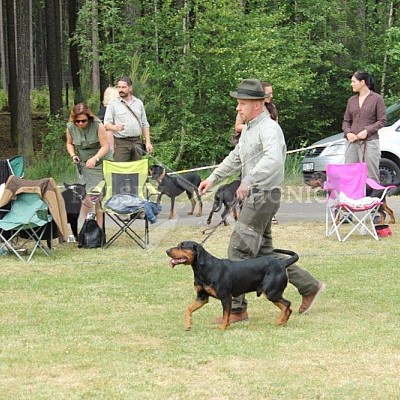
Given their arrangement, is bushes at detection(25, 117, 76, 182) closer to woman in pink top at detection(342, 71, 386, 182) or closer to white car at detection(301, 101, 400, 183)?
white car at detection(301, 101, 400, 183)

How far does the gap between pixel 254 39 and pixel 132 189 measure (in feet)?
28.2

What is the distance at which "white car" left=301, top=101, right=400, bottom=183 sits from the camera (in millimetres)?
15336

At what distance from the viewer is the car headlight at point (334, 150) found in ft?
52.0

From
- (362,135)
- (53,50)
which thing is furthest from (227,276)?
(53,50)

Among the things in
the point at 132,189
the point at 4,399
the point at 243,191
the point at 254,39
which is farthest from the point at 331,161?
the point at 4,399

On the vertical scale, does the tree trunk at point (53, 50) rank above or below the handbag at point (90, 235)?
above

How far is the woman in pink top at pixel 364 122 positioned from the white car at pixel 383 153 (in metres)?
3.11

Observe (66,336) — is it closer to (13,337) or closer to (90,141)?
Answer: (13,337)

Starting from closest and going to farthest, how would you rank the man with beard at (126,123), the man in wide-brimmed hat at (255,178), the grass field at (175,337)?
the grass field at (175,337) < the man in wide-brimmed hat at (255,178) < the man with beard at (126,123)

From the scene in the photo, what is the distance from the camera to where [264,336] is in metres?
6.63

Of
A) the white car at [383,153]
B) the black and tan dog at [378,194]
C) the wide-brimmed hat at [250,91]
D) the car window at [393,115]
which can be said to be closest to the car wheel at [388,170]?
the white car at [383,153]

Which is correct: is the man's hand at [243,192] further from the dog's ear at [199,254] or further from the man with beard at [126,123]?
the man with beard at [126,123]

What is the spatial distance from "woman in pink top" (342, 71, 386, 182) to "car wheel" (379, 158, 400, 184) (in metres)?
3.62

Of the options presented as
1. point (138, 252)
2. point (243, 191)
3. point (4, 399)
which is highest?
point (243, 191)
